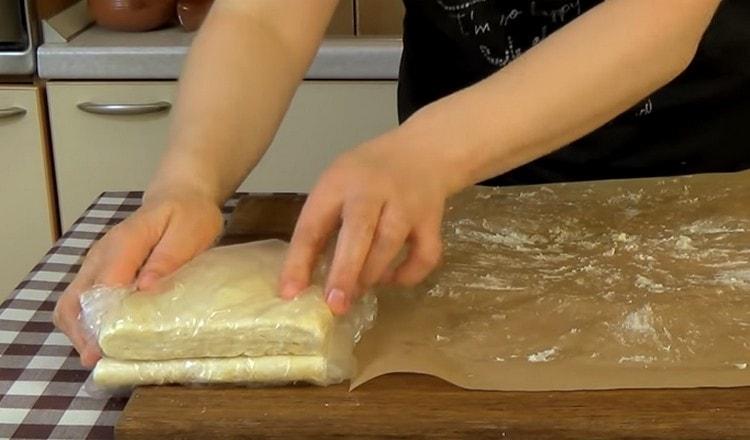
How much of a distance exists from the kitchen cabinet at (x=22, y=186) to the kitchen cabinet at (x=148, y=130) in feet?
0.08

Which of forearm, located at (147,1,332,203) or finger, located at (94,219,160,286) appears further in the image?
forearm, located at (147,1,332,203)

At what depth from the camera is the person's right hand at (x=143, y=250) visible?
762 mm

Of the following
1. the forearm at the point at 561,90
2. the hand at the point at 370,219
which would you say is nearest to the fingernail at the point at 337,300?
the hand at the point at 370,219

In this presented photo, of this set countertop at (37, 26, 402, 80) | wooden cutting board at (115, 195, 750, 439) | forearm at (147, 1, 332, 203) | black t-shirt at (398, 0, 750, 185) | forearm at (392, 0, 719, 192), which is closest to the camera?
wooden cutting board at (115, 195, 750, 439)

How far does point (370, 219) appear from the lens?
27.9 inches

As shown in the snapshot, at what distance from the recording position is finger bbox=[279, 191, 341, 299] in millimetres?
723

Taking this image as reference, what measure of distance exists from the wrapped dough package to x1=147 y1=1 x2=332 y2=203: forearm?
161 mm

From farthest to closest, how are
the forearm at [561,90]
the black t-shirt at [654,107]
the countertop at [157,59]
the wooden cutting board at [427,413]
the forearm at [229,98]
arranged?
the countertop at [157,59]
the black t-shirt at [654,107]
the forearm at [229,98]
the forearm at [561,90]
the wooden cutting board at [427,413]

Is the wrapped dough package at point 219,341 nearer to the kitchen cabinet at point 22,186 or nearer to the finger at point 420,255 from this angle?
the finger at point 420,255

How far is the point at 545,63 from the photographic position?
2.60ft

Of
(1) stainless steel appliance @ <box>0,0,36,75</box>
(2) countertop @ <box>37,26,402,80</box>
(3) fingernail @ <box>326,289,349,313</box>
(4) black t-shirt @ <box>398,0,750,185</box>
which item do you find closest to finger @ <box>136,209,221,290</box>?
(3) fingernail @ <box>326,289,349,313</box>

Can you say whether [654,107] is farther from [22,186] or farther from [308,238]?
[22,186]

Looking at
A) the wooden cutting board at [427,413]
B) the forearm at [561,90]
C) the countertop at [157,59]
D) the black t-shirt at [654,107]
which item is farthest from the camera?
the countertop at [157,59]

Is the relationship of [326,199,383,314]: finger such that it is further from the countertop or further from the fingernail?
the countertop
